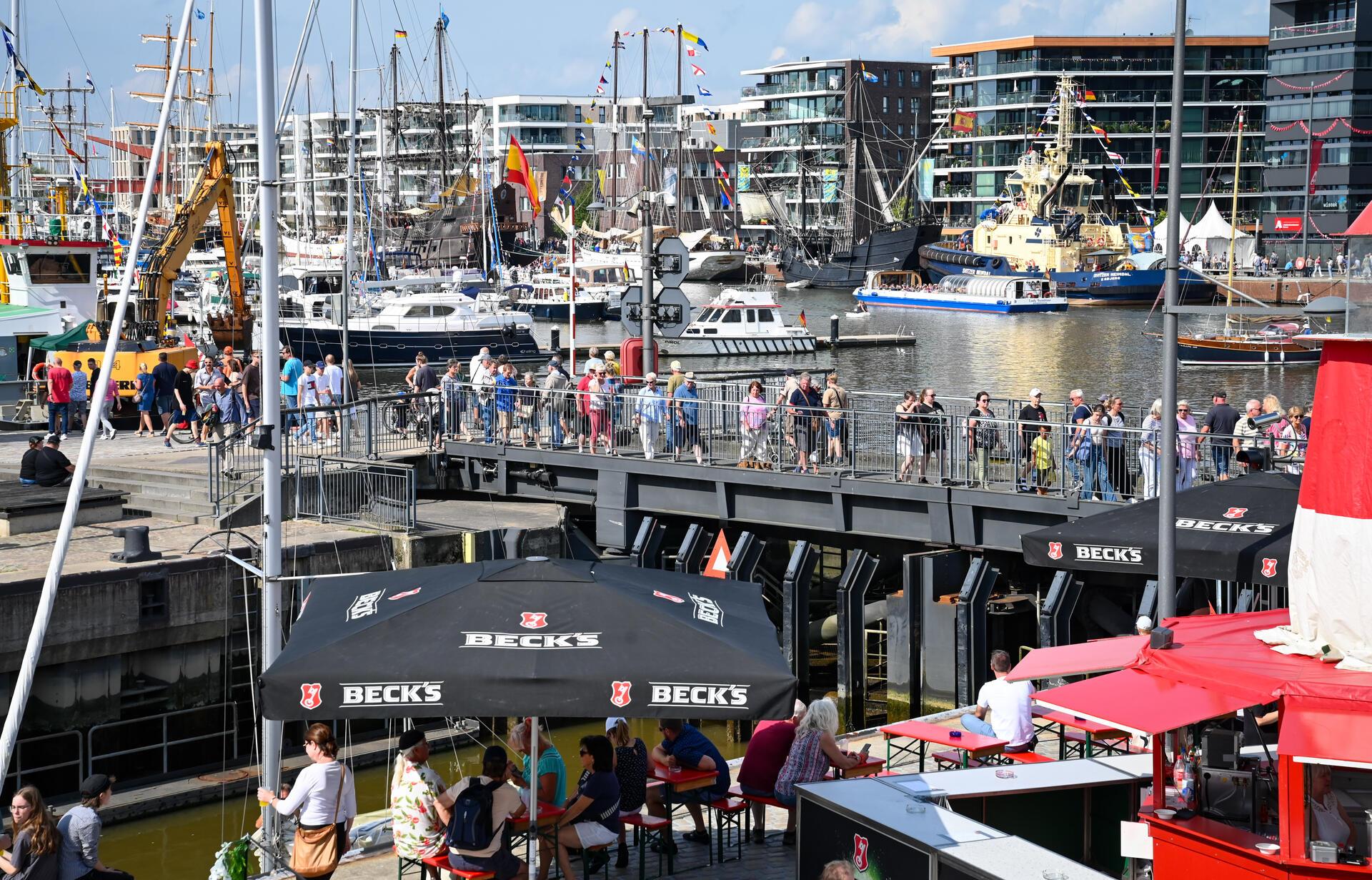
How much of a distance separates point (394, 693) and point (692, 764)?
293cm

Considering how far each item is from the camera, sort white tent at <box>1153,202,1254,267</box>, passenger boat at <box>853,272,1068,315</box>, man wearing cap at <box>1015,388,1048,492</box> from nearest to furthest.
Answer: man wearing cap at <box>1015,388,1048,492</box> → passenger boat at <box>853,272,1068,315</box> → white tent at <box>1153,202,1254,267</box>

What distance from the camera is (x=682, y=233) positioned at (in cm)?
12750

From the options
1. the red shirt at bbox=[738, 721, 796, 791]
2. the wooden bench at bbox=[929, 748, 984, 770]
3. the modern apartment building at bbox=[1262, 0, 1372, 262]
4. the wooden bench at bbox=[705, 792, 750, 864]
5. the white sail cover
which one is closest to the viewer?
the white sail cover

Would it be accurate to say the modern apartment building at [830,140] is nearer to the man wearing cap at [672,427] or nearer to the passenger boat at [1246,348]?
the passenger boat at [1246,348]

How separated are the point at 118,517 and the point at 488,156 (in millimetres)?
116520

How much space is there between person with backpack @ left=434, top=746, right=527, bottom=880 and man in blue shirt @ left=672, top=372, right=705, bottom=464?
13.7 meters

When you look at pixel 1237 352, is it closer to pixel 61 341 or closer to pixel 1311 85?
pixel 61 341

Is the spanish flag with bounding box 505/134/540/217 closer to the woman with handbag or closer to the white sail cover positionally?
the woman with handbag

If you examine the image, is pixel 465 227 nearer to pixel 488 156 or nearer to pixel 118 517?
pixel 488 156

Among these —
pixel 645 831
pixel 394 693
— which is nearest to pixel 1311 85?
pixel 645 831

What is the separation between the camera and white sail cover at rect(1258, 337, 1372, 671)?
8.91m

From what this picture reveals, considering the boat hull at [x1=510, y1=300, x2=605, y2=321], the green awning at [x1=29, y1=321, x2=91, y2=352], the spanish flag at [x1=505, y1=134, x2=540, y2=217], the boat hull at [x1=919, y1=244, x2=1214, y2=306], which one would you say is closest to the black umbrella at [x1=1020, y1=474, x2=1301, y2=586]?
the spanish flag at [x1=505, y1=134, x2=540, y2=217]

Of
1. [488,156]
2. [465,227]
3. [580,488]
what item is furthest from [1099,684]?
[488,156]

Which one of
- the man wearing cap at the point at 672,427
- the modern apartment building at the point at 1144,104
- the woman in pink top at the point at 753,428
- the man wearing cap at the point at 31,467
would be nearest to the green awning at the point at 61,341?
the man wearing cap at the point at 31,467
